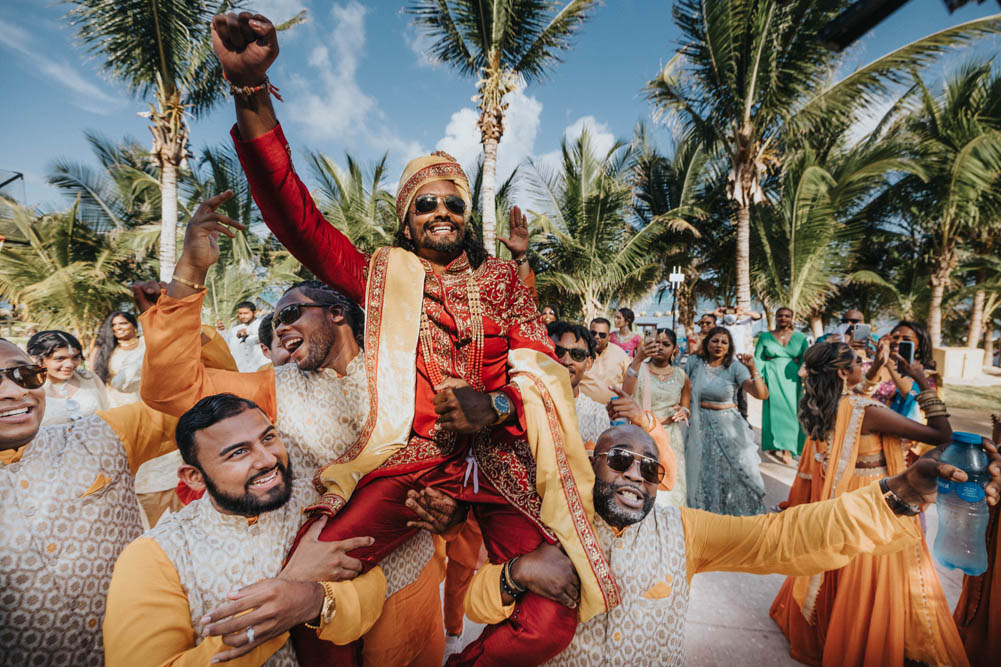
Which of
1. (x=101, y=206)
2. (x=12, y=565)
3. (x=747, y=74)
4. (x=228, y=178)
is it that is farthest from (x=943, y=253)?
(x=101, y=206)

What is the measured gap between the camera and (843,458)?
9.56 feet

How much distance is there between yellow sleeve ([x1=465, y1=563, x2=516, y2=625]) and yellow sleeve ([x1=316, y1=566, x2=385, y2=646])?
0.35 meters

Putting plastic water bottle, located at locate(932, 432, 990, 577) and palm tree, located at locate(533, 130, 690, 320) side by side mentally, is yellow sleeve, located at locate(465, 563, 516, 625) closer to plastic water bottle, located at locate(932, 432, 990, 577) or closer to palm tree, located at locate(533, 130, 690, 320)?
plastic water bottle, located at locate(932, 432, 990, 577)

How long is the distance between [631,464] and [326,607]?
4.20 ft

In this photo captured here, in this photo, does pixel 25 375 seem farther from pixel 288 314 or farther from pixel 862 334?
pixel 862 334

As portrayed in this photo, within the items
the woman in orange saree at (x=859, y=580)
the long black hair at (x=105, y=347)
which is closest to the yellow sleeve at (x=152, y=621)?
the woman in orange saree at (x=859, y=580)

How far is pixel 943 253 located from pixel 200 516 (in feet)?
58.6

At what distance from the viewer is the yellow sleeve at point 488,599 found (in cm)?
165

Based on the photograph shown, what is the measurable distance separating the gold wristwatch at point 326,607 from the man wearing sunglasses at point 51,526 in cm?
98

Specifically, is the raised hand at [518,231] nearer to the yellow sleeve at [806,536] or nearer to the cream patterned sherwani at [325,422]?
the cream patterned sherwani at [325,422]

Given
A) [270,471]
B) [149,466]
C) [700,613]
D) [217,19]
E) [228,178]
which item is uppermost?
[228,178]

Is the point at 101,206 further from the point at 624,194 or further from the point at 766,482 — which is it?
the point at 766,482

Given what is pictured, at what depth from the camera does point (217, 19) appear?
1.20m

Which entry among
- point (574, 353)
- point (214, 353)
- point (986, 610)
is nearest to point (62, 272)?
point (214, 353)
